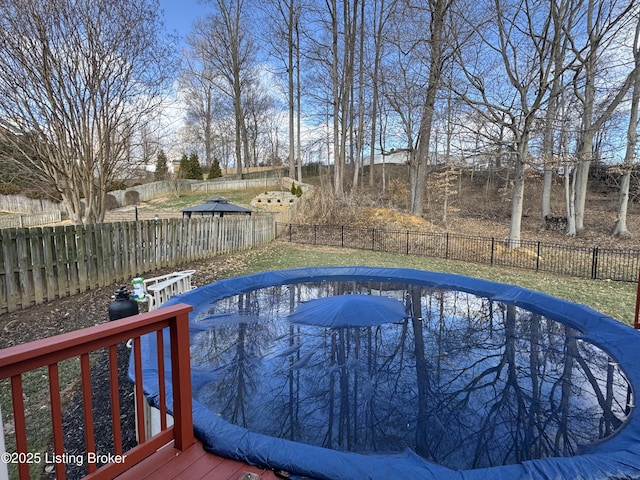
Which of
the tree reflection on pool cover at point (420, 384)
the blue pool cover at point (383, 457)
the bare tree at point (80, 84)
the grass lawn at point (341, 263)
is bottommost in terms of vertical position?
the tree reflection on pool cover at point (420, 384)

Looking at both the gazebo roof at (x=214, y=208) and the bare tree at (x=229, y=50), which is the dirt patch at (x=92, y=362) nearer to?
the gazebo roof at (x=214, y=208)

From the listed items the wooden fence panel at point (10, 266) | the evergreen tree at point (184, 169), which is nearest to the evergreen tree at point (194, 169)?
the evergreen tree at point (184, 169)

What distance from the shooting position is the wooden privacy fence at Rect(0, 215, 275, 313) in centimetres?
504

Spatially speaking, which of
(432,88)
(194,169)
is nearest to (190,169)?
(194,169)

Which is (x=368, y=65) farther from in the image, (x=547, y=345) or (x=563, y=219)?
(x=547, y=345)

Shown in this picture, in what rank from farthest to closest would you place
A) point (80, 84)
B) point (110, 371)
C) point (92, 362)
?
point (80, 84), point (92, 362), point (110, 371)

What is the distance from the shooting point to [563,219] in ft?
48.7

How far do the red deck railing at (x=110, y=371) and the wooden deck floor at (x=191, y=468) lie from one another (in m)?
0.04

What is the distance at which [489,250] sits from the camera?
424 inches

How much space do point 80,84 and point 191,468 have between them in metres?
6.83

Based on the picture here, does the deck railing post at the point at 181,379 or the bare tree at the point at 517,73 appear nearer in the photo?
the deck railing post at the point at 181,379

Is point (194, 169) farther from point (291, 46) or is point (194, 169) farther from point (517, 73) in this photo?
point (517, 73)

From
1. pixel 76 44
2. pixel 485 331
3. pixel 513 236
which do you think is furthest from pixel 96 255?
pixel 513 236

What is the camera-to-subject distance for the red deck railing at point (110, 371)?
3.97 ft
